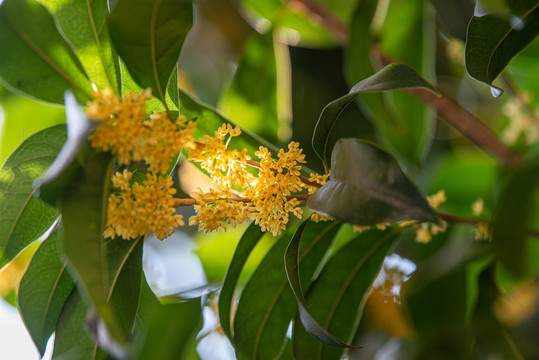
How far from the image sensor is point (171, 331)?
24.2 inches

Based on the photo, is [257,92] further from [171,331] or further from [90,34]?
[171,331]

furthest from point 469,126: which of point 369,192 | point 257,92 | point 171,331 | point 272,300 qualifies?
point 171,331

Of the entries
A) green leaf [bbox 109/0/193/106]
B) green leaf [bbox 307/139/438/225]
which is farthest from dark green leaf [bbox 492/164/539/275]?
green leaf [bbox 109/0/193/106]

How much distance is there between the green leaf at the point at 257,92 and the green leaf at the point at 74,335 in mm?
699

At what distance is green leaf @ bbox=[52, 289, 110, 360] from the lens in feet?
2.79

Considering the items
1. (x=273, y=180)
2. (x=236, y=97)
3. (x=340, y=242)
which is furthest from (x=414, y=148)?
(x=273, y=180)

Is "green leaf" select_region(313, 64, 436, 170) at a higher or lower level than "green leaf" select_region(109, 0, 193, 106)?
lower

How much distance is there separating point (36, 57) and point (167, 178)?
39 cm

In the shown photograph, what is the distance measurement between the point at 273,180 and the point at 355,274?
370mm

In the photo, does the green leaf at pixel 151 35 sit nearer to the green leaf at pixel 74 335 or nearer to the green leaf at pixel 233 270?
the green leaf at pixel 233 270

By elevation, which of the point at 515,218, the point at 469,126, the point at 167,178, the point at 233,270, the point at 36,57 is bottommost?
the point at 469,126

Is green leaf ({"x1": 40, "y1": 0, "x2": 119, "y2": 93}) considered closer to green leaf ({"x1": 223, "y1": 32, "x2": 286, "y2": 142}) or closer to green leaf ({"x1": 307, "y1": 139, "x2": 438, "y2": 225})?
green leaf ({"x1": 307, "y1": 139, "x2": 438, "y2": 225})

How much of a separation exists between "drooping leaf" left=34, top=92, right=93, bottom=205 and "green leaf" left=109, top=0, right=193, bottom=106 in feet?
0.51

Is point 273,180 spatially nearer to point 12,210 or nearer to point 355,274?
point 355,274
